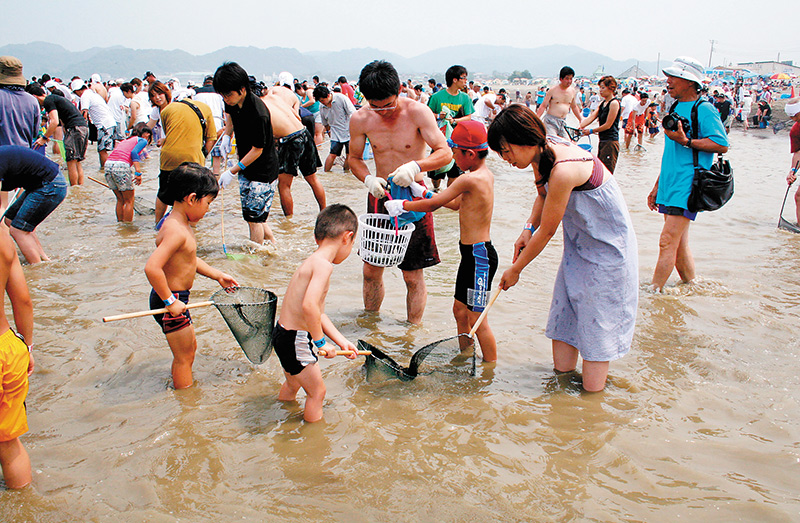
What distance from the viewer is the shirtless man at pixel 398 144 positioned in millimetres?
4086

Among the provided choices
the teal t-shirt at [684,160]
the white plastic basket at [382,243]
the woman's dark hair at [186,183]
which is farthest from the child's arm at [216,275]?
the teal t-shirt at [684,160]

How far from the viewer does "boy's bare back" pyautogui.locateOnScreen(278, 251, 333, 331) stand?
2.89 metres

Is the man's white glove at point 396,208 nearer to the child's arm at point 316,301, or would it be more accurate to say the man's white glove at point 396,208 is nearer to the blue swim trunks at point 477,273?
the blue swim trunks at point 477,273

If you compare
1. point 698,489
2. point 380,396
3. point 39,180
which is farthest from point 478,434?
point 39,180

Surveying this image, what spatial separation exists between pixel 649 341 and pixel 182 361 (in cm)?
358

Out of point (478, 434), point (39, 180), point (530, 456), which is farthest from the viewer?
point (39, 180)

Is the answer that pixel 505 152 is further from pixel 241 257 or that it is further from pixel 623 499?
pixel 241 257

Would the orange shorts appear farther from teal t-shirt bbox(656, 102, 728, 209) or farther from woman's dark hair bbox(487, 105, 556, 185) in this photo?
teal t-shirt bbox(656, 102, 728, 209)

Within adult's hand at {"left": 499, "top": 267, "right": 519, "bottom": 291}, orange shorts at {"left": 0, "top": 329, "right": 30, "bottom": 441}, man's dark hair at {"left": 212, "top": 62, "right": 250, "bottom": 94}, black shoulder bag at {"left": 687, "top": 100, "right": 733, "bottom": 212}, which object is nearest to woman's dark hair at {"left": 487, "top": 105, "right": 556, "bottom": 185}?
adult's hand at {"left": 499, "top": 267, "right": 519, "bottom": 291}

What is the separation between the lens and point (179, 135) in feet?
21.0

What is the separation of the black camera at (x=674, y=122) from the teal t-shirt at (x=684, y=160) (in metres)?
0.04

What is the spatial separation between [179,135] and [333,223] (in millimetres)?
4200

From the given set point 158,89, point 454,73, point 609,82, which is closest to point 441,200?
point 158,89

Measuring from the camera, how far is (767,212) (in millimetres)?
9055
